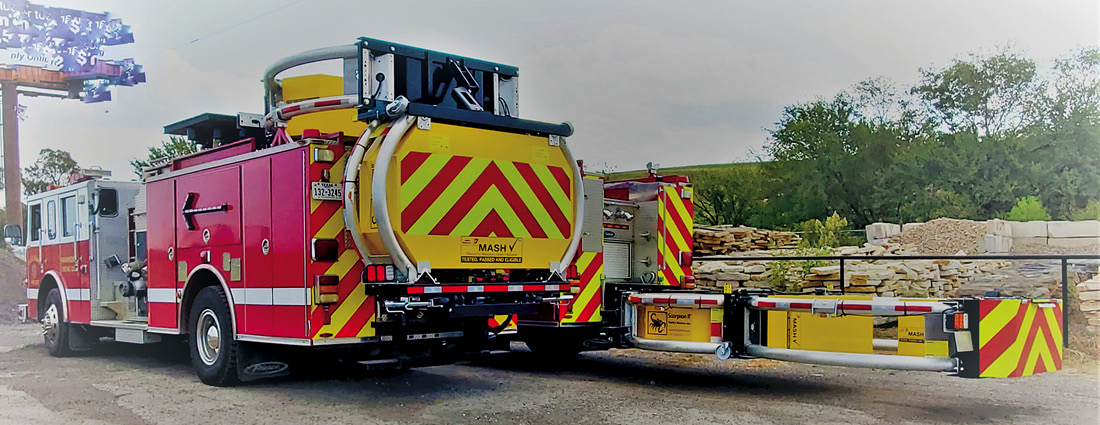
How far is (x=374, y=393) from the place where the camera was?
27.6 ft

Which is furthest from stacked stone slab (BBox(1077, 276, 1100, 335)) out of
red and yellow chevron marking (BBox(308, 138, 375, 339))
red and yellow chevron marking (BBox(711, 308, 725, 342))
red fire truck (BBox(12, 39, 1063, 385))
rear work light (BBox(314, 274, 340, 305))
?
rear work light (BBox(314, 274, 340, 305))

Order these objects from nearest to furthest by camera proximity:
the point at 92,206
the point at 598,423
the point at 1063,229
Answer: the point at 598,423
the point at 92,206
the point at 1063,229

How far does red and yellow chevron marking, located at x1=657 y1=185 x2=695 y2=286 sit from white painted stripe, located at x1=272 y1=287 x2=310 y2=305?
460cm

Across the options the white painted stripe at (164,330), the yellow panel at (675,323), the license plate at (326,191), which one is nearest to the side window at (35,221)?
the white painted stripe at (164,330)

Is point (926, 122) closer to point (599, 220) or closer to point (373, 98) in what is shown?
point (599, 220)

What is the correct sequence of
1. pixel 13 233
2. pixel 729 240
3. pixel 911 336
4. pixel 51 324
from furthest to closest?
pixel 729 240, pixel 13 233, pixel 51 324, pixel 911 336

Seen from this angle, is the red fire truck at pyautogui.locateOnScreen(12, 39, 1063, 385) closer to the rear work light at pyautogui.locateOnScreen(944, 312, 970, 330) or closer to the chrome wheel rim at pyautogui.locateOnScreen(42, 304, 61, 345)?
the rear work light at pyautogui.locateOnScreen(944, 312, 970, 330)

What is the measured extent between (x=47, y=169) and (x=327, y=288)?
43.1 m

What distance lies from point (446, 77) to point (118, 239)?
5.47 m

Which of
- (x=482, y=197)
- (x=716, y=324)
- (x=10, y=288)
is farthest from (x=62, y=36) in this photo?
(x=716, y=324)

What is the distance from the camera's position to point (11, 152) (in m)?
28.2

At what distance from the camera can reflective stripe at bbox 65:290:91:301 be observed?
11.4m

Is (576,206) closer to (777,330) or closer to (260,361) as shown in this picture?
(777,330)

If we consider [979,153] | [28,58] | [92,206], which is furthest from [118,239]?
[979,153]
